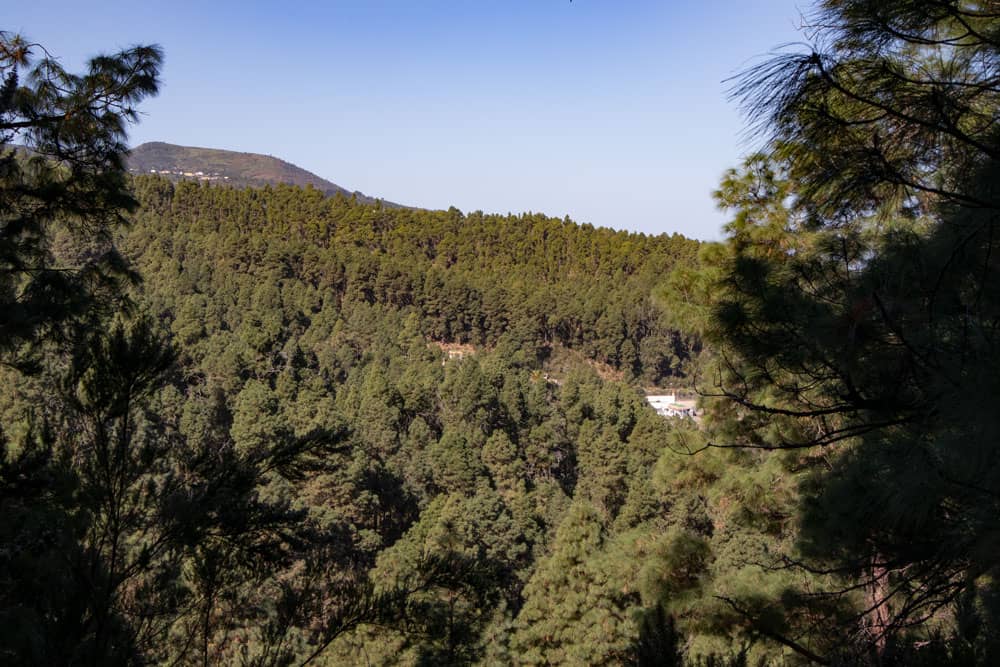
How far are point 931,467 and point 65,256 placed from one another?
5.09m

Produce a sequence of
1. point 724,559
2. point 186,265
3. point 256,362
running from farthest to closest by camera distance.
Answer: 1. point 186,265
2. point 256,362
3. point 724,559

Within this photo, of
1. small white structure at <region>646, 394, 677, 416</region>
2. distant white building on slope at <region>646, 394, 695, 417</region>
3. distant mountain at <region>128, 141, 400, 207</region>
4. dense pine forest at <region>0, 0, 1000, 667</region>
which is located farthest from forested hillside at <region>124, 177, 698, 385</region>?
distant mountain at <region>128, 141, 400, 207</region>

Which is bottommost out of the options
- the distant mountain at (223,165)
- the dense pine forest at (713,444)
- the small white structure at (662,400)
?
the small white structure at (662,400)

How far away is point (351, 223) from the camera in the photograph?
52.4 metres

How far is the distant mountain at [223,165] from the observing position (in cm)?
10988

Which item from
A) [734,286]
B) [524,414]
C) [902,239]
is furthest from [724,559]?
[524,414]

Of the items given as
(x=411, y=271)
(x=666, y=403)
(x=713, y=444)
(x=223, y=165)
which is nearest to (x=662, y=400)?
(x=666, y=403)

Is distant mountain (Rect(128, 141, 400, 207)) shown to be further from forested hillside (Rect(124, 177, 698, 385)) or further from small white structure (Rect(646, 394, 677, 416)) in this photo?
small white structure (Rect(646, 394, 677, 416))

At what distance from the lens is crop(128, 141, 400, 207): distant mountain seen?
10988cm

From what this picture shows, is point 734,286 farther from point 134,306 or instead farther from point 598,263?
point 598,263

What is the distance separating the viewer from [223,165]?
120375 millimetres

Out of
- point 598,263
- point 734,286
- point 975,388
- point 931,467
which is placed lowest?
point 931,467

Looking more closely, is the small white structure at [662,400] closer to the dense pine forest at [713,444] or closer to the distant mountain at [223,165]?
the dense pine forest at [713,444]

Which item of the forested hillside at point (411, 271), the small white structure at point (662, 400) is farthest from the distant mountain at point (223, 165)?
the small white structure at point (662, 400)
